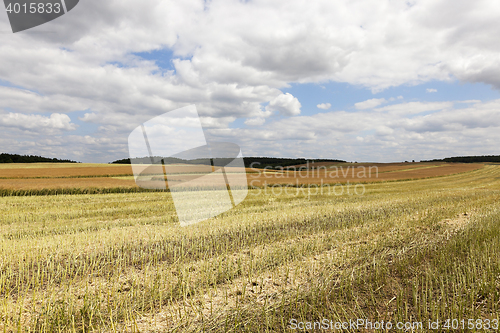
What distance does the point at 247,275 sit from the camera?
6.02 m

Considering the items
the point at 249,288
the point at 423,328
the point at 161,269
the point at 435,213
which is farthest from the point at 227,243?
the point at 435,213

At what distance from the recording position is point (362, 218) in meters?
11.9

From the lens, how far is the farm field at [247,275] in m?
4.27

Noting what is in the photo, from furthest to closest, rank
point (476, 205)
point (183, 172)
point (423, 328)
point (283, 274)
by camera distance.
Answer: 1. point (183, 172)
2. point (476, 205)
3. point (283, 274)
4. point (423, 328)

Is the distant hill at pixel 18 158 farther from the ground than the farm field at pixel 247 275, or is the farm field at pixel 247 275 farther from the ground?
the distant hill at pixel 18 158

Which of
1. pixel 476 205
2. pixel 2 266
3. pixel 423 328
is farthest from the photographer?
pixel 476 205

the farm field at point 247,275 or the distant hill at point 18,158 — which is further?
the distant hill at point 18,158

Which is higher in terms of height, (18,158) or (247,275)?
(18,158)

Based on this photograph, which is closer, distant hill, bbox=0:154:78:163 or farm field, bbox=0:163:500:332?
farm field, bbox=0:163:500:332

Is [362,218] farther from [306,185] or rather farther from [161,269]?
[306,185]

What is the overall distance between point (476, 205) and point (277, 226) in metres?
12.6

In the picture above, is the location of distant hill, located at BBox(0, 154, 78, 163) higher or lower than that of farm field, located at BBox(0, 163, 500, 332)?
higher

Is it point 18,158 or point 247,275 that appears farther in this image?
point 18,158

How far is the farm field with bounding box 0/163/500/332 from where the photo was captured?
14.0ft
